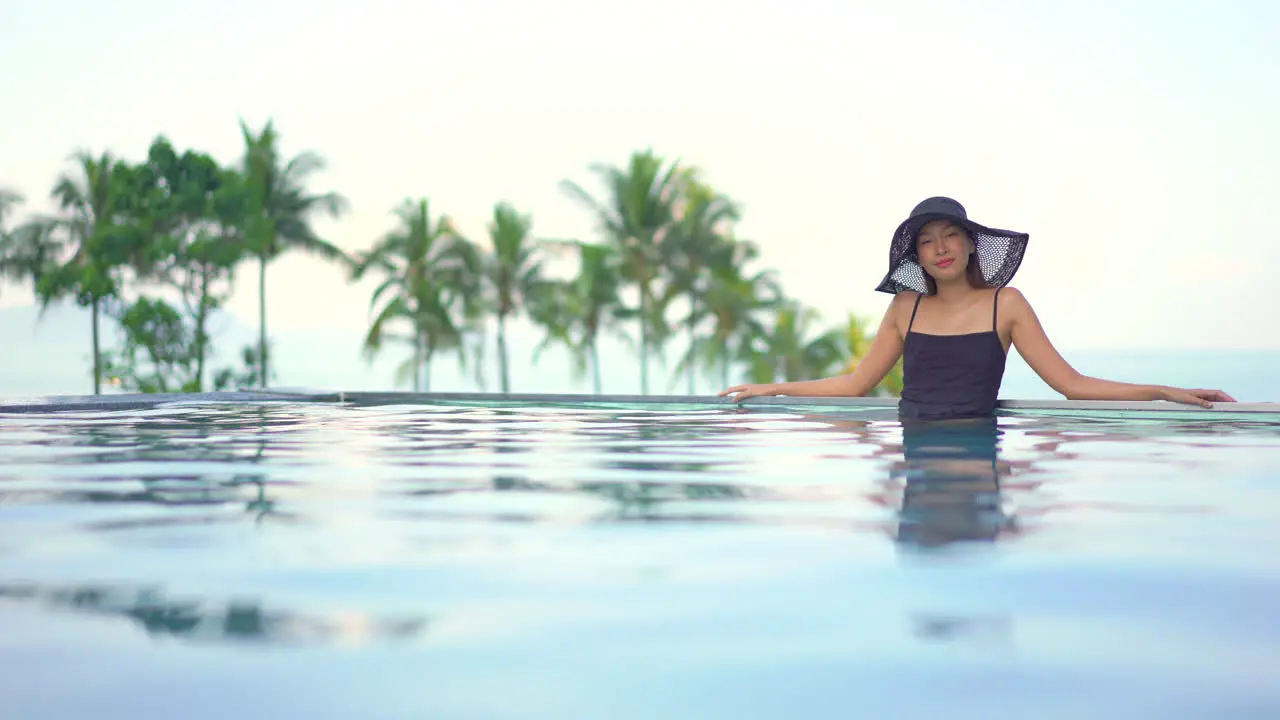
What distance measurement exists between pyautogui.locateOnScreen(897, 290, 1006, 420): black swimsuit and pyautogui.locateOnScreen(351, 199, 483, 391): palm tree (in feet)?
103

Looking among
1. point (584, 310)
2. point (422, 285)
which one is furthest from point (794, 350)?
point (422, 285)

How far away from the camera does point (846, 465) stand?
13.8 feet

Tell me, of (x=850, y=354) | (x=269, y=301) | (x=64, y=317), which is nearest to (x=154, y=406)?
(x=269, y=301)

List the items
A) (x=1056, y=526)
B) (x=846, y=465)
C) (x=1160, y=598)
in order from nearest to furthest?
(x=1160, y=598), (x=1056, y=526), (x=846, y=465)

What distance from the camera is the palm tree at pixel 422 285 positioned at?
36438 mm

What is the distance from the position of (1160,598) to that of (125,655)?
163 cm

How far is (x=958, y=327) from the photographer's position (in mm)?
5547

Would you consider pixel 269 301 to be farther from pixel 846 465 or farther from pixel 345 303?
pixel 846 465

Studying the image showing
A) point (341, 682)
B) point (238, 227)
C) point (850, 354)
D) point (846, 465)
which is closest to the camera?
point (341, 682)

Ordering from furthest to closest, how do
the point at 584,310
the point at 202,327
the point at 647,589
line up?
the point at 584,310, the point at 202,327, the point at 647,589

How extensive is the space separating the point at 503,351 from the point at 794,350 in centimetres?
945

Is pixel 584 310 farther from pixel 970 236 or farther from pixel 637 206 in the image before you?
pixel 970 236

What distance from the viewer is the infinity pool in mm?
1518

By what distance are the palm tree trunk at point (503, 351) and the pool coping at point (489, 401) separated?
24.4m
